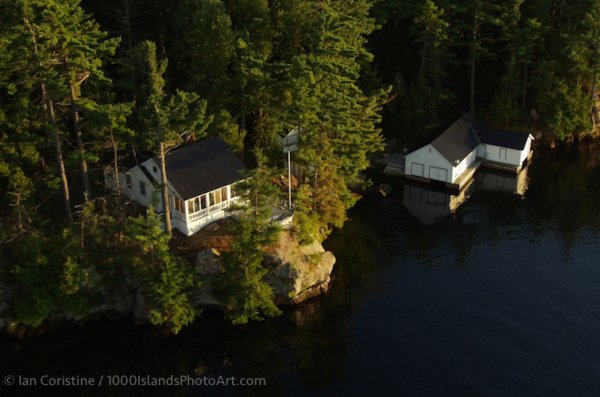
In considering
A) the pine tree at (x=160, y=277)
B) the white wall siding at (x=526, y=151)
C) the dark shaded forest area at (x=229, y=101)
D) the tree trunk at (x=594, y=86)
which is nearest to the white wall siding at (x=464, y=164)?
the white wall siding at (x=526, y=151)

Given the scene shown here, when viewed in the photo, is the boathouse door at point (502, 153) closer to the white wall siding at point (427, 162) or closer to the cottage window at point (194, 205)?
the white wall siding at point (427, 162)

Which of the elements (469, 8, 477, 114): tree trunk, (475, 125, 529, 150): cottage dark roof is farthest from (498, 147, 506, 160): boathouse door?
(469, 8, 477, 114): tree trunk

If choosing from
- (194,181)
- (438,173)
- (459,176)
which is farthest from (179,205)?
(459,176)

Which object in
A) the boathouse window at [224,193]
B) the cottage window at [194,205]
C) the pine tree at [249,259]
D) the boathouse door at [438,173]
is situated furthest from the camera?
the boathouse door at [438,173]

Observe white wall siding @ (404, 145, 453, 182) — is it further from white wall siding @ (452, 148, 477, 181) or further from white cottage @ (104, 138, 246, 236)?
white cottage @ (104, 138, 246, 236)

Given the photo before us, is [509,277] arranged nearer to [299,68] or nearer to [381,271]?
[381,271]

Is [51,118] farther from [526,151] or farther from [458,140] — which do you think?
[526,151]
